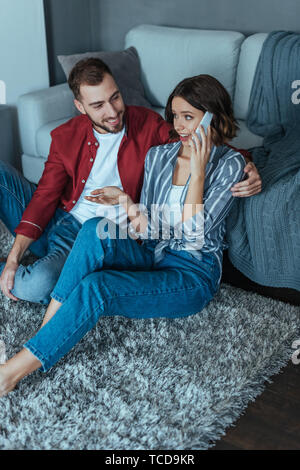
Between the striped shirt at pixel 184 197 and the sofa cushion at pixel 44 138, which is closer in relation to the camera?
the striped shirt at pixel 184 197

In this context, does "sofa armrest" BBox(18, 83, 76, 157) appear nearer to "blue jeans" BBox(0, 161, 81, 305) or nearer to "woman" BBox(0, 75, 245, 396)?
"blue jeans" BBox(0, 161, 81, 305)

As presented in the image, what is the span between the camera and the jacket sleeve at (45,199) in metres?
1.84

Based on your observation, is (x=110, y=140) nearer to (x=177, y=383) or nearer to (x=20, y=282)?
(x=20, y=282)

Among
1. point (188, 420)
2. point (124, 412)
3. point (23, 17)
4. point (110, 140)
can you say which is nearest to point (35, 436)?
point (124, 412)

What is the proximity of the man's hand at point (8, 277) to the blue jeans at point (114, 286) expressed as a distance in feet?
0.86

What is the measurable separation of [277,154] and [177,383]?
1.00 m

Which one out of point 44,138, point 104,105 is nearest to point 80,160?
point 104,105

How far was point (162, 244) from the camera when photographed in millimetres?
1720

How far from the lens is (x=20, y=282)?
5.79 feet

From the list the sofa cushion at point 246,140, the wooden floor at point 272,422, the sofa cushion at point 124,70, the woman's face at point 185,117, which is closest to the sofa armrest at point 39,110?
the sofa cushion at point 124,70

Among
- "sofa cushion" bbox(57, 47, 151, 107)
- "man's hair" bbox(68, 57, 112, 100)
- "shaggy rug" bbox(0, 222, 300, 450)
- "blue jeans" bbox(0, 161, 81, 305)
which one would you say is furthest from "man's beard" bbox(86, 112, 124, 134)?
"sofa cushion" bbox(57, 47, 151, 107)

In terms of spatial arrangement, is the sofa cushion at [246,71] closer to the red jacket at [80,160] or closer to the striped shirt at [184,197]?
the red jacket at [80,160]

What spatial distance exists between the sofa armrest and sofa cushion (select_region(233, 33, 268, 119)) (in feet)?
2.96

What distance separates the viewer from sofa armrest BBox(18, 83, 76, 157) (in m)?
2.70
